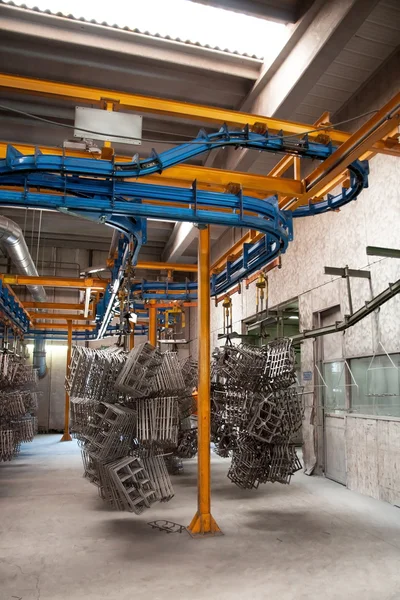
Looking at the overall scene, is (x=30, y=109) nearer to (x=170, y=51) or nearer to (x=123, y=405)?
(x=170, y=51)

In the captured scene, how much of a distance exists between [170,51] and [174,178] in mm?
3294

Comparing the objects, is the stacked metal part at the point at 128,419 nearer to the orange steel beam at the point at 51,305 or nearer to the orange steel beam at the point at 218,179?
the orange steel beam at the point at 218,179

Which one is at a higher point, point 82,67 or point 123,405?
point 82,67

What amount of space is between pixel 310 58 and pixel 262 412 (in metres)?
5.33

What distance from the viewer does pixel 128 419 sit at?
6.25 m

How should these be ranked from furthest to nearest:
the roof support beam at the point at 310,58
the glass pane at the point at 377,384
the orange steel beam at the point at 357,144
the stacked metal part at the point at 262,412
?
the glass pane at the point at 377,384
the stacked metal part at the point at 262,412
the roof support beam at the point at 310,58
the orange steel beam at the point at 357,144

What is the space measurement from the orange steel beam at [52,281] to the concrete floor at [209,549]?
473 cm

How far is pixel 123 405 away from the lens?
670 centimetres

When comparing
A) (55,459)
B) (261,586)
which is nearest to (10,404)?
(55,459)

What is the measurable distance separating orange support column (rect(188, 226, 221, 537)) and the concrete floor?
9.8 inches

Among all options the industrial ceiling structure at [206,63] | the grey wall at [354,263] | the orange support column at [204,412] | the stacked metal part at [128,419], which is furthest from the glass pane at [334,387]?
the industrial ceiling structure at [206,63]

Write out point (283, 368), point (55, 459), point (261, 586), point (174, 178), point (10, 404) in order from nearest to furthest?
point (261, 586), point (174, 178), point (283, 368), point (10, 404), point (55, 459)

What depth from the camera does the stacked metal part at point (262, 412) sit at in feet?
22.6

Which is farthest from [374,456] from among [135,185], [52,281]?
[52,281]
